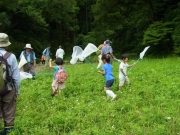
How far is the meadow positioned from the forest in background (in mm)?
14306

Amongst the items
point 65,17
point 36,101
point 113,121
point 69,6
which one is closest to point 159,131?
point 113,121

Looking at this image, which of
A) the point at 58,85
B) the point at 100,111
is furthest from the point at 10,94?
the point at 58,85

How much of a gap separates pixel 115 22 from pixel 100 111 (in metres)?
23.0

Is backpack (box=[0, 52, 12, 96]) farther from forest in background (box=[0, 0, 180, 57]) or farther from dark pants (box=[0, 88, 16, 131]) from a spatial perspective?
forest in background (box=[0, 0, 180, 57])

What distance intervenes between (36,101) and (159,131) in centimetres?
421

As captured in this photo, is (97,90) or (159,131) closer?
(159,131)

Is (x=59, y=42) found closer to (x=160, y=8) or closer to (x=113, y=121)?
(x=160, y=8)

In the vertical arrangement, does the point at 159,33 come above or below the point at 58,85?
above

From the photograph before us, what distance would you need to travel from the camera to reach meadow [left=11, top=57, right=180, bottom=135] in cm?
604

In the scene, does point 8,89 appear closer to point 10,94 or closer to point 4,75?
point 10,94

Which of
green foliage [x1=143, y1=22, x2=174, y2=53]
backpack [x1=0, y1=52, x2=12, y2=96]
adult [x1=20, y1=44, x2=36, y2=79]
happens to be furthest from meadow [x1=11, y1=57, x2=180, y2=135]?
green foliage [x1=143, y1=22, x2=174, y2=53]

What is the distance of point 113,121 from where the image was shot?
6441 mm

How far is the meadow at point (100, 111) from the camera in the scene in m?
6.04

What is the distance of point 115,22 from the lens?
29.5 metres
